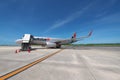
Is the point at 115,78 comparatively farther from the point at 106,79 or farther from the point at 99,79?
the point at 99,79

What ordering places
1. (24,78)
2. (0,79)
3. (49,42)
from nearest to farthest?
(0,79) → (24,78) → (49,42)

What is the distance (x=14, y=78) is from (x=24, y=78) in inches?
13.2

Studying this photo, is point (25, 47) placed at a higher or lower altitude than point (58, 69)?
higher

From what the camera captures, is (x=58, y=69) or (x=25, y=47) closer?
(x=58, y=69)

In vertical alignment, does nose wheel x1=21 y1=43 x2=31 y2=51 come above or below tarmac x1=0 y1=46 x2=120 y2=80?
above

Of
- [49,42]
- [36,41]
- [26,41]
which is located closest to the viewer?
[26,41]

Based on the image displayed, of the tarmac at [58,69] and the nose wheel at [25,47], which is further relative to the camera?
the nose wheel at [25,47]

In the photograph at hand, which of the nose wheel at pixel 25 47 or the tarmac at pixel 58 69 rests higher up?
the nose wheel at pixel 25 47

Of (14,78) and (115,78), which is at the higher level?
(14,78)

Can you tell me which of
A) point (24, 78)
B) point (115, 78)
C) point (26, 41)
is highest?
point (26, 41)

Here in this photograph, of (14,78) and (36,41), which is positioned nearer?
(14,78)

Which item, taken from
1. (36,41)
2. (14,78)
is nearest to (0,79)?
(14,78)

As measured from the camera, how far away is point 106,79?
3.21 meters

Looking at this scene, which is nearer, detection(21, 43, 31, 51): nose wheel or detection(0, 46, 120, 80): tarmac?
detection(0, 46, 120, 80): tarmac
